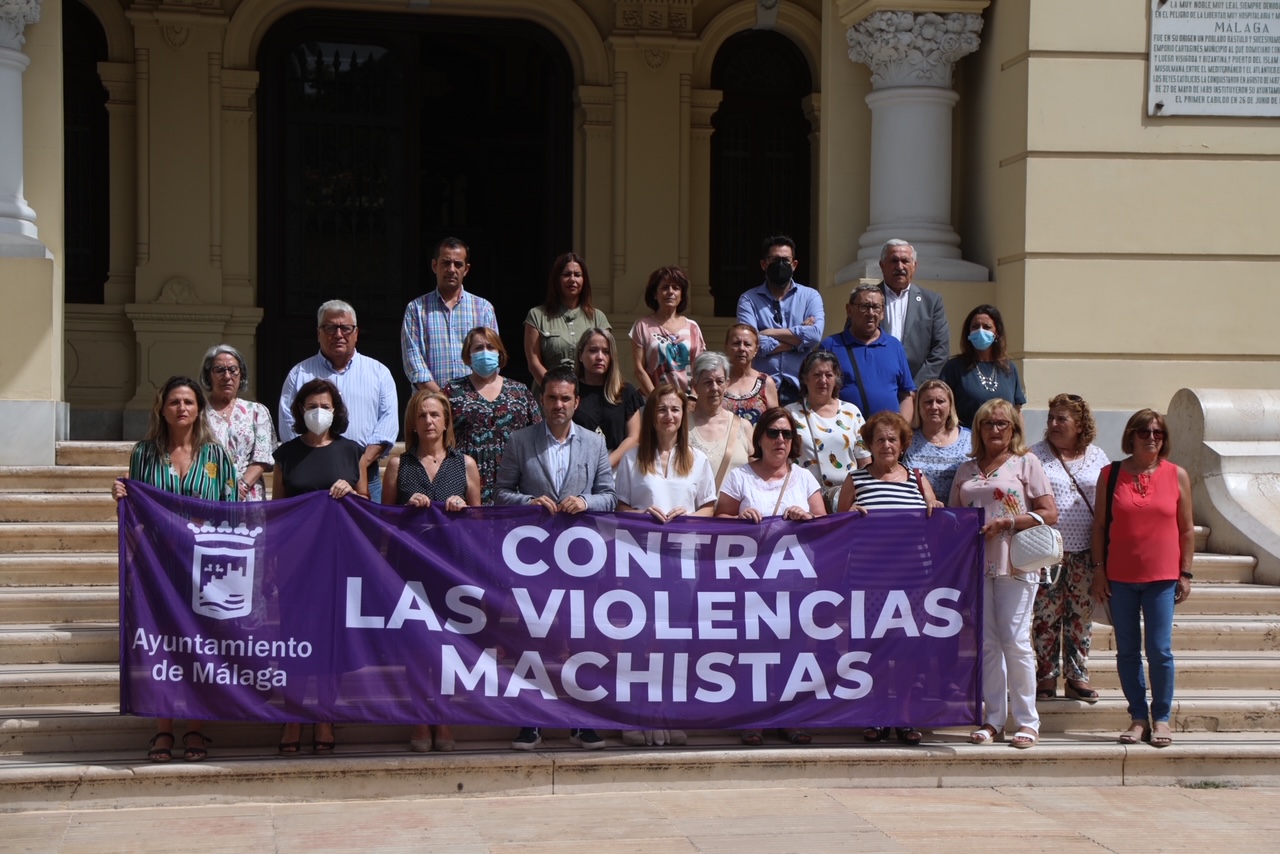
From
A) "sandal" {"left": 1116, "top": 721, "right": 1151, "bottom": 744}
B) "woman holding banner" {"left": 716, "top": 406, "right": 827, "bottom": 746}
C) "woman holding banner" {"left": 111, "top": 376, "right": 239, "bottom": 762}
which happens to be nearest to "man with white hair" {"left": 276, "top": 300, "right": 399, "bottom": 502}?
"woman holding banner" {"left": 111, "top": 376, "right": 239, "bottom": 762}

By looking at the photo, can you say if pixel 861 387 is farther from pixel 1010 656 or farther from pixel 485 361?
pixel 485 361

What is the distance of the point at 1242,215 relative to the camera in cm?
1196

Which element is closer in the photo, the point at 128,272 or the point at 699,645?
the point at 699,645

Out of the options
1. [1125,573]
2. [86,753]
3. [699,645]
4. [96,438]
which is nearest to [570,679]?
[699,645]

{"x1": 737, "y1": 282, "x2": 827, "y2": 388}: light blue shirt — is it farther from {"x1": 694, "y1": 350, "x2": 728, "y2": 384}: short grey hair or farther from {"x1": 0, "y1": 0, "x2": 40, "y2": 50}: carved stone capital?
{"x1": 0, "y1": 0, "x2": 40, "y2": 50}: carved stone capital

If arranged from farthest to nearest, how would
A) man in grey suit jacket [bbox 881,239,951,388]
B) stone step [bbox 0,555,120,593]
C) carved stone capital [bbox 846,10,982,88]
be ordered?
carved stone capital [bbox 846,10,982,88], man in grey suit jacket [bbox 881,239,951,388], stone step [bbox 0,555,120,593]

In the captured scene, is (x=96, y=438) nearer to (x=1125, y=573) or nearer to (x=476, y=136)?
(x=476, y=136)

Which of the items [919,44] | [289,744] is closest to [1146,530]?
[289,744]

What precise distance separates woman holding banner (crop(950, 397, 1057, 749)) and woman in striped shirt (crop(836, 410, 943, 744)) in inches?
12.1

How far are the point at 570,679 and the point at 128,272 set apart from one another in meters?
8.80

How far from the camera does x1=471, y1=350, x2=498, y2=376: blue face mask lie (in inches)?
346

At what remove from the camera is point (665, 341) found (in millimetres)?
9812

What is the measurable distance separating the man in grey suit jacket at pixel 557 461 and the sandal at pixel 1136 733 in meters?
2.85

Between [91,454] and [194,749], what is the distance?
401cm
